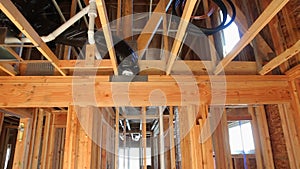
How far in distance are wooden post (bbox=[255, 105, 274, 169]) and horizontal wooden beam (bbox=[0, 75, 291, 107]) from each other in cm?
69

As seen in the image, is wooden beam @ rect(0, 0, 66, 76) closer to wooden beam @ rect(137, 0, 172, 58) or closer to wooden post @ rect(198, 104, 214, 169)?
wooden beam @ rect(137, 0, 172, 58)

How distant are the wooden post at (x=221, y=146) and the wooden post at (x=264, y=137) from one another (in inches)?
20.3

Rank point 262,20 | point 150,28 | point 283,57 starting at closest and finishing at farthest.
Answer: point 262,20, point 283,57, point 150,28

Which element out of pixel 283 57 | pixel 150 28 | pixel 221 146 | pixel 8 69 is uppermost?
pixel 150 28

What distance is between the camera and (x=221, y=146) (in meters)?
3.50

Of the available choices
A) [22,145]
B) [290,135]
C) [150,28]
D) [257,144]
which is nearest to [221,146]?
[257,144]

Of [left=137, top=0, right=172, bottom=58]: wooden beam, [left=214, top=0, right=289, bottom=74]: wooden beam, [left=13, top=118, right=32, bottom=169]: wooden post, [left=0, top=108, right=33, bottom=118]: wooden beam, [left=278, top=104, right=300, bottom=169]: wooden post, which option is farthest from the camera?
[left=13, top=118, right=32, bottom=169]: wooden post

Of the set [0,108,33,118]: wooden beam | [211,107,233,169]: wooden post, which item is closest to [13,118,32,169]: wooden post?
[0,108,33,118]: wooden beam

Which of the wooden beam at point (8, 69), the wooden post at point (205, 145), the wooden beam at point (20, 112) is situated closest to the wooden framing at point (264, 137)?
the wooden post at point (205, 145)

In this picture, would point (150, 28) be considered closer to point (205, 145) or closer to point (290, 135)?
point (205, 145)

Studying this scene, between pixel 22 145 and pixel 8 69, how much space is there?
4.44ft

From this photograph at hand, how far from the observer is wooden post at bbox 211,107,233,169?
341cm

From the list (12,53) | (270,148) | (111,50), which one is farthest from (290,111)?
(12,53)

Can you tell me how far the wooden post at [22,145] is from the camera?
10.4 feet
